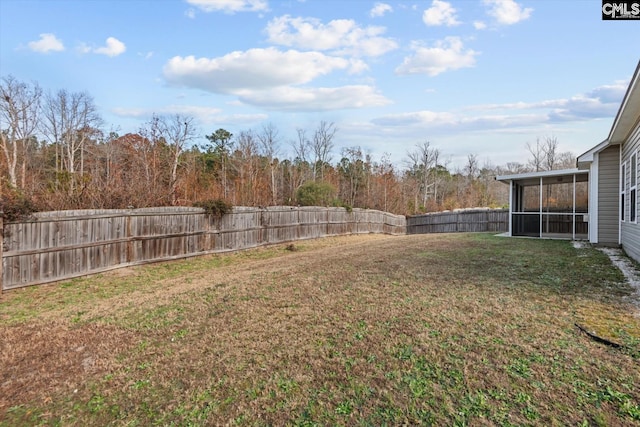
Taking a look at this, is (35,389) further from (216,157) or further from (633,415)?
(216,157)

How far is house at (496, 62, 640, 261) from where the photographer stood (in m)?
6.95

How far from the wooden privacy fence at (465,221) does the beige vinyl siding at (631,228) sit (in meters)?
9.48

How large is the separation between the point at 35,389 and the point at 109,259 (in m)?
5.10

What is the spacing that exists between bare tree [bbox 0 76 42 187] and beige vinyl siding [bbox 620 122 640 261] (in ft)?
70.8

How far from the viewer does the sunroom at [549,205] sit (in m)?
12.2

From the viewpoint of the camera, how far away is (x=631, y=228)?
24.2ft

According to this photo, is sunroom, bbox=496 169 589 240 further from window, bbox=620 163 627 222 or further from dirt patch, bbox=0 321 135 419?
dirt patch, bbox=0 321 135 419

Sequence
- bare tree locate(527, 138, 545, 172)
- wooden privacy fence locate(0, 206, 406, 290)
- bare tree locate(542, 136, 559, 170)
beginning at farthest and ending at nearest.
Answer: bare tree locate(527, 138, 545, 172)
bare tree locate(542, 136, 559, 170)
wooden privacy fence locate(0, 206, 406, 290)

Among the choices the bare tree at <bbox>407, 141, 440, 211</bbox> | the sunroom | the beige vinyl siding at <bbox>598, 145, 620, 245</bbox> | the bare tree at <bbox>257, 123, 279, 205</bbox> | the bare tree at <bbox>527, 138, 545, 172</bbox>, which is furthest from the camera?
the bare tree at <bbox>527, 138, 545, 172</bbox>

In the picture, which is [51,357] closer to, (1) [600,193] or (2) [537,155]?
(1) [600,193]

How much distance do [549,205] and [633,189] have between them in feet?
24.4

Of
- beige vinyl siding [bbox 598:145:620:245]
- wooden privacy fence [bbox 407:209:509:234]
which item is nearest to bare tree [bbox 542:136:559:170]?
wooden privacy fence [bbox 407:209:509:234]

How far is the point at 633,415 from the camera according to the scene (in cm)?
207

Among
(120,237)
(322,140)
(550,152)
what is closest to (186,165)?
(322,140)
